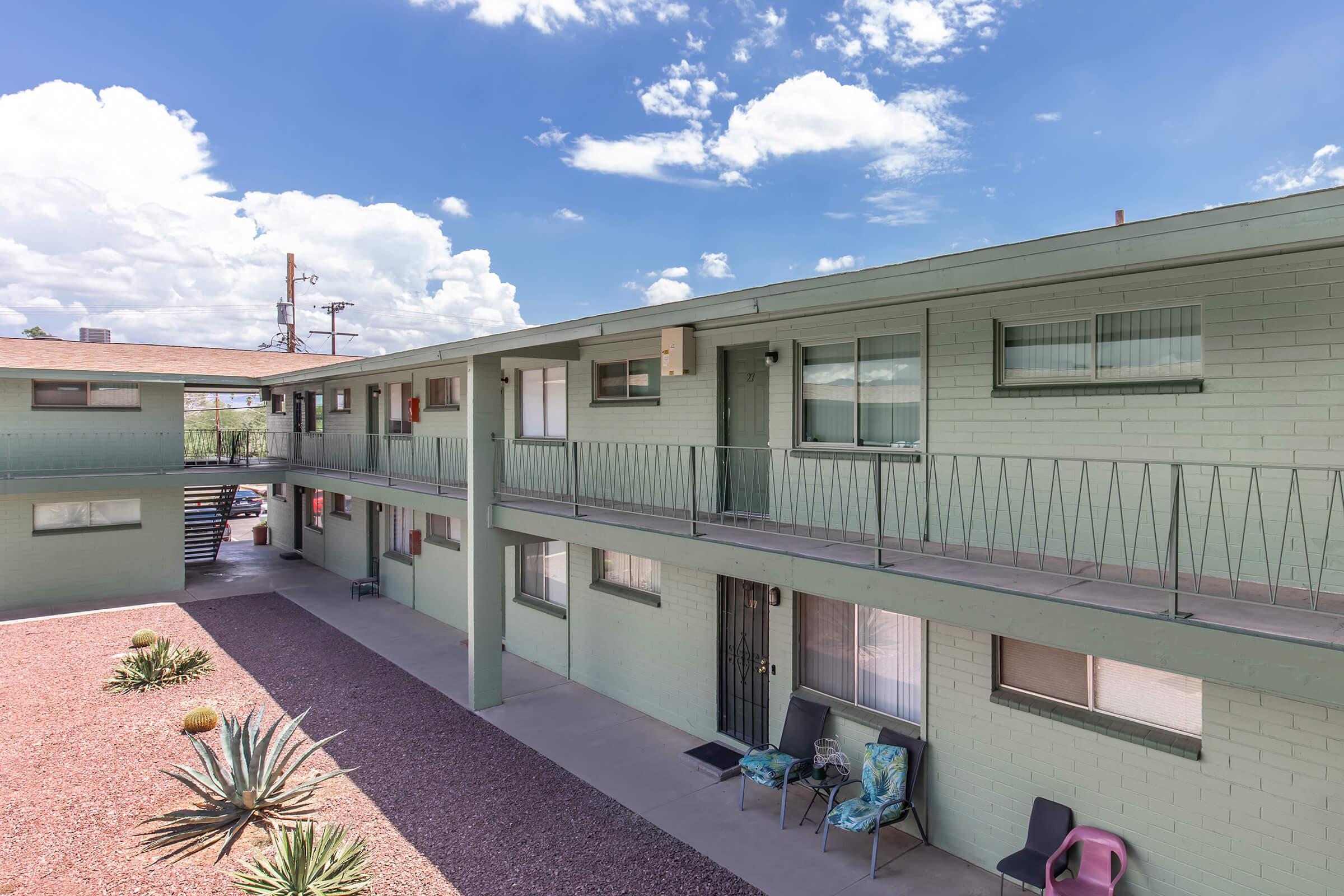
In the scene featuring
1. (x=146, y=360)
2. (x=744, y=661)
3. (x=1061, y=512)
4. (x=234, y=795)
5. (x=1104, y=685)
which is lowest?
(x=234, y=795)

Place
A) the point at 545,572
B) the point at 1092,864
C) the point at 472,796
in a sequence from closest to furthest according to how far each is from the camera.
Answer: the point at 1092,864 → the point at 472,796 → the point at 545,572

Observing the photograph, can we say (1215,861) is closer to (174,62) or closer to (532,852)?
(532,852)

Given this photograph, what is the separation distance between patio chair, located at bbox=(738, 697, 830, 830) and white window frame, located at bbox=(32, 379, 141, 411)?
55.5ft

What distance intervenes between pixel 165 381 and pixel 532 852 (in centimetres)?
1552

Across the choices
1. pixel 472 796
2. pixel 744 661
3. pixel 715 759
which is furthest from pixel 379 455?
pixel 715 759

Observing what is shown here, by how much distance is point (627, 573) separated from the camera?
10836 millimetres

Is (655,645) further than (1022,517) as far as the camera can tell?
Yes

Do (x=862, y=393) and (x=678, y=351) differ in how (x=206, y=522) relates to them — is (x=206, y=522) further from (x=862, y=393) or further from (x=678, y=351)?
(x=862, y=393)

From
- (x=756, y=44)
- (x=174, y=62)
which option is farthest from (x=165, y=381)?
(x=756, y=44)

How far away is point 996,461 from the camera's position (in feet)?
21.5

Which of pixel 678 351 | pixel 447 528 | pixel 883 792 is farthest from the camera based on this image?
pixel 447 528

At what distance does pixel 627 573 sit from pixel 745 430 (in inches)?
123

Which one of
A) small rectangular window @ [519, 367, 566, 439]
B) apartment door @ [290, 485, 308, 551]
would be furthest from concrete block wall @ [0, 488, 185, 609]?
small rectangular window @ [519, 367, 566, 439]

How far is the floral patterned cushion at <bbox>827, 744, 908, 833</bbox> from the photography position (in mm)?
6562
